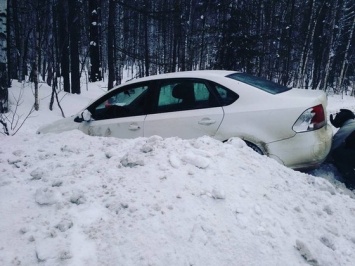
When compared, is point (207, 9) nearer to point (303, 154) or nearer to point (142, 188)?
point (303, 154)

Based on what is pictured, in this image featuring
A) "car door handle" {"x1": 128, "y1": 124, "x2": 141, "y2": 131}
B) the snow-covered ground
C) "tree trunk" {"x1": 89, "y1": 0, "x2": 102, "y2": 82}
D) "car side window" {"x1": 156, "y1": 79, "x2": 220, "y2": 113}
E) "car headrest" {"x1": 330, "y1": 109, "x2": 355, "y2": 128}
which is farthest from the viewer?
"tree trunk" {"x1": 89, "y1": 0, "x2": 102, "y2": 82}

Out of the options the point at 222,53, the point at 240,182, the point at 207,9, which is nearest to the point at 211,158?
the point at 240,182

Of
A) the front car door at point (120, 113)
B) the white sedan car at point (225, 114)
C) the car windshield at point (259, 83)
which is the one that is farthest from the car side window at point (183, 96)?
the car windshield at point (259, 83)

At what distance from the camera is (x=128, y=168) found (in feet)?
9.75

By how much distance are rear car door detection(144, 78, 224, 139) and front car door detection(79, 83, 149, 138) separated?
0.20 meters

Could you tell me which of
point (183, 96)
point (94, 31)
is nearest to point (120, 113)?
point (183, 96)

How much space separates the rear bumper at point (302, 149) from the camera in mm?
4000

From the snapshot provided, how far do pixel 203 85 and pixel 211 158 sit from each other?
5.30 feet

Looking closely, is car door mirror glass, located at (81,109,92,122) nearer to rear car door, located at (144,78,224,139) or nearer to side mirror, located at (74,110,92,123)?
side mirror, located at (74,110,92,123)

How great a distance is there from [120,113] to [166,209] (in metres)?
2.67

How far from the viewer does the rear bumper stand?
4.00 meters

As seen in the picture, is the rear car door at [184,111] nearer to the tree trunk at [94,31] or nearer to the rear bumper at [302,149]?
the rear bumper at [302,149]

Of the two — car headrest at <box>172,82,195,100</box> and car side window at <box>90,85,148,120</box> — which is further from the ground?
car headrest at <box>172,82,195,100</box>

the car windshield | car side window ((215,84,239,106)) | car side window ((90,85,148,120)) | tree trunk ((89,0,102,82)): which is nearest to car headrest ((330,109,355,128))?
the car windshield
